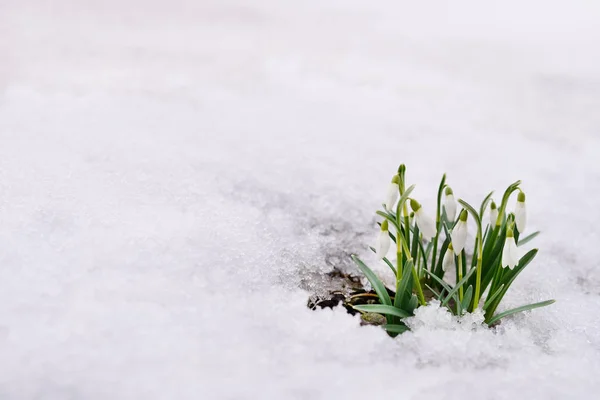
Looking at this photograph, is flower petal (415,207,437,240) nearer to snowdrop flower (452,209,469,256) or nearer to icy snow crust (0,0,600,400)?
snowdrop flower (452,209,469,256)

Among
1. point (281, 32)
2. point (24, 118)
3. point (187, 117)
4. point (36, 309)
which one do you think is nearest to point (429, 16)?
point (281, 32)

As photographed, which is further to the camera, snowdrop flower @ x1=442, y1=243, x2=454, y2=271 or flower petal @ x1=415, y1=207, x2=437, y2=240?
snowdrop flower @ x1=442, y1=243, x2=454, y2=271

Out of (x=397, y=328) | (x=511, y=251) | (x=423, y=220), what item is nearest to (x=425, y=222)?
(x=423, y=220)

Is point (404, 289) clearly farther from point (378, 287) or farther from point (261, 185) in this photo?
point (261, 185)

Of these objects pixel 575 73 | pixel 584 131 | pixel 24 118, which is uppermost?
pixel 575 73

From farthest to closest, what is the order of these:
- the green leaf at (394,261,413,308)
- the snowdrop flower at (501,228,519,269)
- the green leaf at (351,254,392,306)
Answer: the green leaf at (351,254,392,306), the green leaf at (394,261,413,308), the snowdrop flower at (501,228,519,269)

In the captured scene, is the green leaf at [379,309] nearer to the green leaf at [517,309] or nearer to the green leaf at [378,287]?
the green leaf at [378,287]

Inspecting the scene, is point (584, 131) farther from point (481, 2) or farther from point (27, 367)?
point (27, 367)

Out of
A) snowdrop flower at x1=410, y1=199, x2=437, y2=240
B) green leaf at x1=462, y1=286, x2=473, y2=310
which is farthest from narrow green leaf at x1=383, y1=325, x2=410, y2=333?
snowdrop flower at x1=410, y1=199, x2=437, y2=240
